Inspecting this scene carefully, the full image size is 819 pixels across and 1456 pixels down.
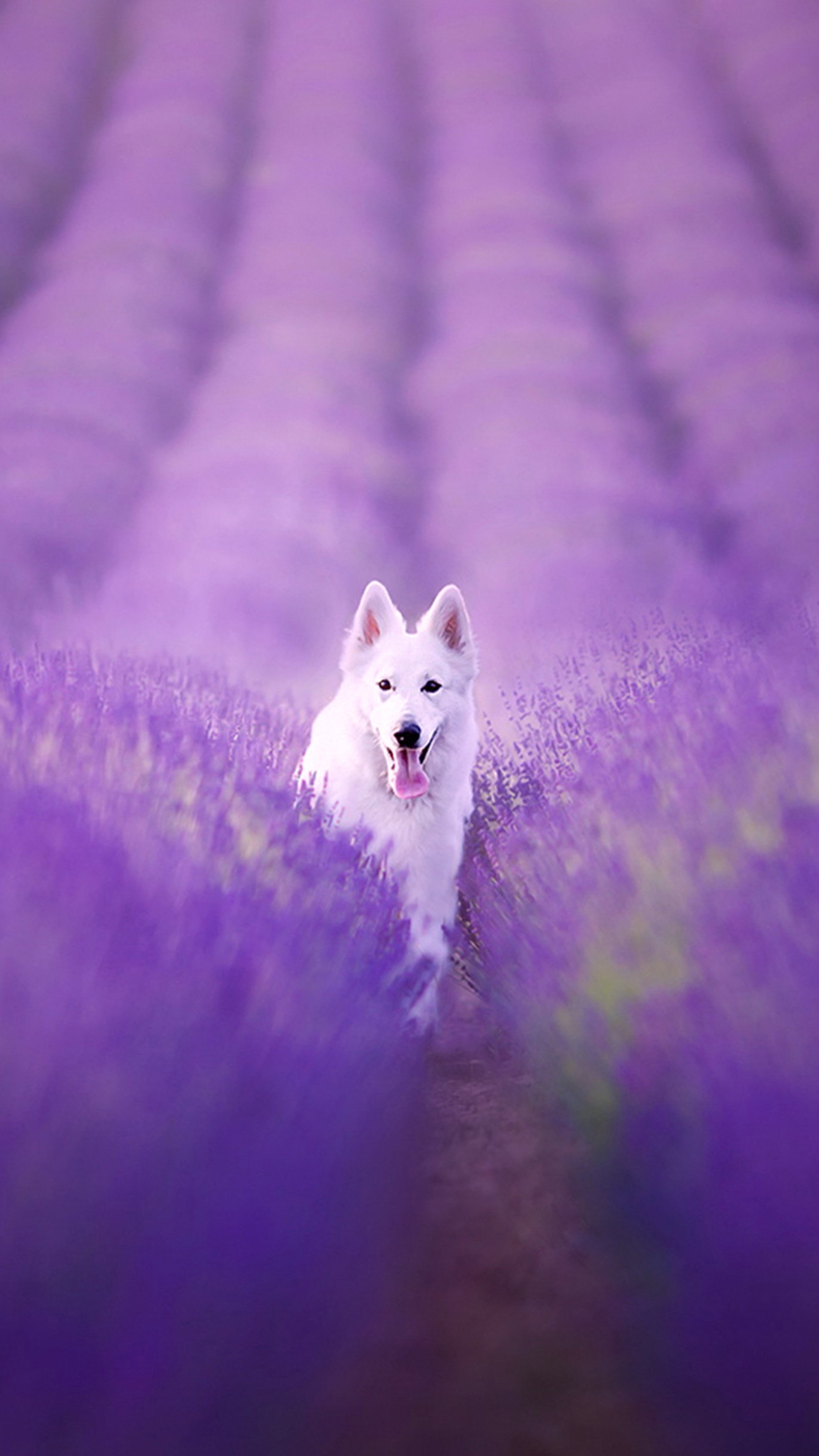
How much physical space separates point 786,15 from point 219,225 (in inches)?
66.8

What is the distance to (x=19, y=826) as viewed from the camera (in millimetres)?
812

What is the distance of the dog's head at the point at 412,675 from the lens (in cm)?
186

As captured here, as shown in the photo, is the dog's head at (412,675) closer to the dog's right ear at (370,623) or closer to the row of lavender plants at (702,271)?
the dog's right ear at (370,623)

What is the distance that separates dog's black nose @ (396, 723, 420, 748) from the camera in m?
1.79

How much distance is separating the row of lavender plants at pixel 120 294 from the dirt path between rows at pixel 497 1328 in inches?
65.7

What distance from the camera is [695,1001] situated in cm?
83

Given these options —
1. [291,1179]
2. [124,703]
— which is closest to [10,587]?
[124,703]

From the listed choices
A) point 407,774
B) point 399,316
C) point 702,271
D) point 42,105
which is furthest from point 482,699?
point 42,105

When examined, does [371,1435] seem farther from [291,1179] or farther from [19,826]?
[19,826]

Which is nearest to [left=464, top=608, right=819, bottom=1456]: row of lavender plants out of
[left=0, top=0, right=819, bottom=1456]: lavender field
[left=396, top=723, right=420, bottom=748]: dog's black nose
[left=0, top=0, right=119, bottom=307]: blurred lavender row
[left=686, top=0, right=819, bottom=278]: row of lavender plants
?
[left=0, top=0, right=819, bottom=1456]: lavender field

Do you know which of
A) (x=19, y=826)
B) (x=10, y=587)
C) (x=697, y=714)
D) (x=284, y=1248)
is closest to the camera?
(x=284, y=1248)

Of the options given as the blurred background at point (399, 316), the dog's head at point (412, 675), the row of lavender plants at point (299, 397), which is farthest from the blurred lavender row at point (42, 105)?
the dog's head at point (412, 675)

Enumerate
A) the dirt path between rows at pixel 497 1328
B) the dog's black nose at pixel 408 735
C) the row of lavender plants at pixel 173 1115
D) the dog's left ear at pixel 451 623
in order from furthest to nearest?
1. the dog's left ear at pixel 451 623
2. the dog's black nose at pixel 408 735
3. the dirt path between rows at pixel 497 1328
4. the row of lavender plants at pixel 173 1115

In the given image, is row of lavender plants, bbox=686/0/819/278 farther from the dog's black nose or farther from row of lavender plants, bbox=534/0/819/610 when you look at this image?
the dog's black nose
